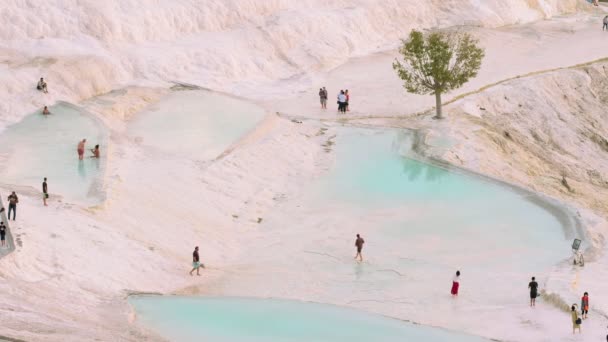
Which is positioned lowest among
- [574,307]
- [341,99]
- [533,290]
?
[574,307]

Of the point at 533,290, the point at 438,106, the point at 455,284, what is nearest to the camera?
the point at 533,290

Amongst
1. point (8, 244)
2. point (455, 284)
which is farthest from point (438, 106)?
point (8, 244)

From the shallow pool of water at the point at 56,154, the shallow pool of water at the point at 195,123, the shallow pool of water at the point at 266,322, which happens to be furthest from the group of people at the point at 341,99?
the shallow pool of water at the point at 266,322

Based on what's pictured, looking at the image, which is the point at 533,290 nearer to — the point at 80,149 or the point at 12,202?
the point at 12,202

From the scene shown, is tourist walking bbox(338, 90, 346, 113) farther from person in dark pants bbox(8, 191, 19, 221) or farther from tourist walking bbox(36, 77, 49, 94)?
person in dark pants bbox(8, 191, 19, 221)

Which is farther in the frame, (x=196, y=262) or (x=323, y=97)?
(x=323, y=97)

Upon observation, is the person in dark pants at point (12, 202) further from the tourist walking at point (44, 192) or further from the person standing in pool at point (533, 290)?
the person standing in pool at point (533, 290)

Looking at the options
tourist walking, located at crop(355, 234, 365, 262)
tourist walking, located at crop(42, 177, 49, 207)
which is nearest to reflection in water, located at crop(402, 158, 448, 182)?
tourist walking, located at crop(355, 234, 365, 262)
